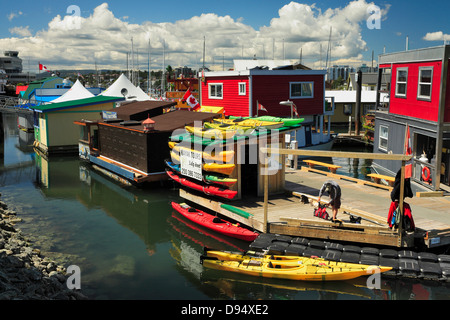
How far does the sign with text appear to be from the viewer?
1644 centimetres

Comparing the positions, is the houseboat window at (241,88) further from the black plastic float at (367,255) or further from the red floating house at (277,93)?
the black plastic float at (367,255)

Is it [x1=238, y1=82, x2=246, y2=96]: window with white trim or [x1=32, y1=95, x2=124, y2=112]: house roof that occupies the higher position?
[x1=238, y1=82, x2=246, y2=96]: window with white trim

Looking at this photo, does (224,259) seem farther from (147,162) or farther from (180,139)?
(147,162)

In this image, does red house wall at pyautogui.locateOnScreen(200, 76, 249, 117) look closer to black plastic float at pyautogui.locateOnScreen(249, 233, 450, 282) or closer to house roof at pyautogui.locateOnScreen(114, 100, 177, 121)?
house roof at pyautogui.locateOnScreen(114, 100, 177, 121)

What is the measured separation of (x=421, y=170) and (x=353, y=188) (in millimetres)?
2627

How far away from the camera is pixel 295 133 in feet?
94.6

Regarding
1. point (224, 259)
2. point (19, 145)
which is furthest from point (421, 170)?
point (19, 145)

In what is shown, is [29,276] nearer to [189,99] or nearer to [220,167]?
[220,167]

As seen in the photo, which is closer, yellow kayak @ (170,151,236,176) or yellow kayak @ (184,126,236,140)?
yellow kayak @ (170,151,236,176)

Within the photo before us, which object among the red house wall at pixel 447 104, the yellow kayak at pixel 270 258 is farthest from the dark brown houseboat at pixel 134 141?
the red house wall at pixel 447 104

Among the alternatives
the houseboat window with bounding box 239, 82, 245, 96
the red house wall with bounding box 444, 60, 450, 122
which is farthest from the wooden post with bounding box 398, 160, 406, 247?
Result: the houseboat window with bounding box 239, 82, 245, 96

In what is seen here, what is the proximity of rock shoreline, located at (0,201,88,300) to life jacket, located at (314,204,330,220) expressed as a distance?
7171mm

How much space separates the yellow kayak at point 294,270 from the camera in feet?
36.8

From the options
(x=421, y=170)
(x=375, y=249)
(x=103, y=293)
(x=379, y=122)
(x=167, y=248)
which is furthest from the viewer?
(x=379, y=122)
